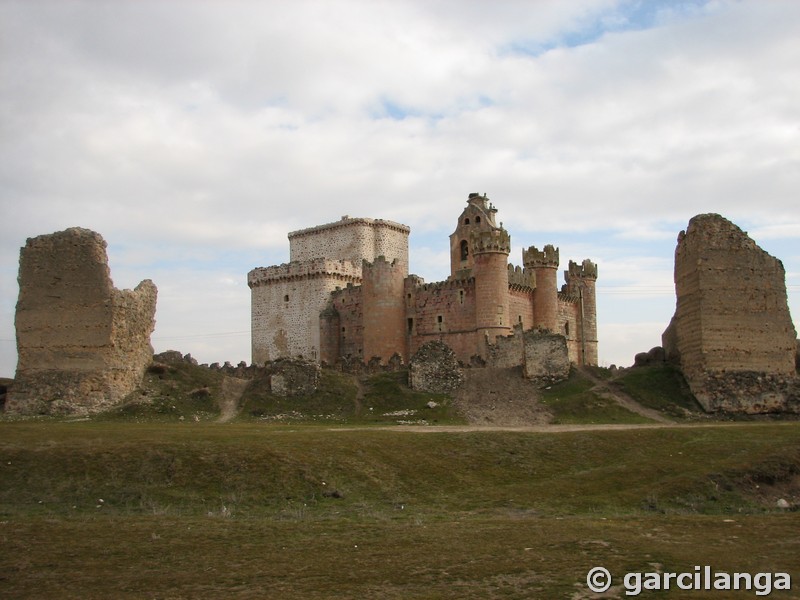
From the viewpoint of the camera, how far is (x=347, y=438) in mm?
24641

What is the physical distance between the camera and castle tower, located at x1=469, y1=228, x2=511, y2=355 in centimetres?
4544

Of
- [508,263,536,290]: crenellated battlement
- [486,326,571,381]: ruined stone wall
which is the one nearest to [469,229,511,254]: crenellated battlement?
[508,263,536,290]: crenellated battlement

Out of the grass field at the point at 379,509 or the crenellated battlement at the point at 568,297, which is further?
the crenellated battlement at the point at 568,297

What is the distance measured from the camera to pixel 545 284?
50.7 metres

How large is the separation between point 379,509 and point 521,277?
3189 centimetres

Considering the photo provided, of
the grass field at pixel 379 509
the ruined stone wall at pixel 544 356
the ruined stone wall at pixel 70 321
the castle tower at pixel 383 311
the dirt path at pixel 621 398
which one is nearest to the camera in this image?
the grass field at pixel 379 509

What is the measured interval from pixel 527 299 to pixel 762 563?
36627mm

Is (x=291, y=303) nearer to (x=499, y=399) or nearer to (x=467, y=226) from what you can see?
(x=467, y=226)

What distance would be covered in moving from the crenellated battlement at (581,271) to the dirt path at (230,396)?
76.9 ft

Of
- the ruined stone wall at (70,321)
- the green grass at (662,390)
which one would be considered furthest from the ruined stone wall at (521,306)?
the ruined stone wall at (70,321)

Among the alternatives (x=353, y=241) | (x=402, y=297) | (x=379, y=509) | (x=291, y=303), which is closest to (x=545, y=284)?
(x=402, y=297)

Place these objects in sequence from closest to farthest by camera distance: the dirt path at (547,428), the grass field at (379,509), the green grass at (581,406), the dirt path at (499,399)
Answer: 1. the grass field at (379,509)
2. the dirt path at (547,428)
3. the green grass at (581,406)
4. the dirt path at (499,399)

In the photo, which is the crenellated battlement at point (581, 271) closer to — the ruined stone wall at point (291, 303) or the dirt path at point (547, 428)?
the ruined stone wall at point (291, 303)

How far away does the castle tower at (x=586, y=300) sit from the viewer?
54.3 meters
